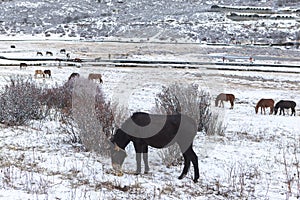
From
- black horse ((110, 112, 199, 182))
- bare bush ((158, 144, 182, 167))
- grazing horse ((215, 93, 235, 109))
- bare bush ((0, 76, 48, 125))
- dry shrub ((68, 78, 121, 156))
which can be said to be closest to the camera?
black horse ((110, 112, 199, 182))

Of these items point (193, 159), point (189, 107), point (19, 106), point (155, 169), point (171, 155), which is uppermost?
point (19, 106)

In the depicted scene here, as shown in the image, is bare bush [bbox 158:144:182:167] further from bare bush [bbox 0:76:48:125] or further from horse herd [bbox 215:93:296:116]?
horse herd [bbox 215:93:296:116]

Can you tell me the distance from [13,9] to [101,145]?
4356 inches

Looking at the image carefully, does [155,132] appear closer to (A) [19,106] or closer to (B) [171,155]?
(B) [171,155]

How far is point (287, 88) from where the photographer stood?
95.4ft

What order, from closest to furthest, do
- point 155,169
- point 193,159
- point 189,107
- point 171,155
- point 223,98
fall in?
point 193,159 → point 155,169 → point 171,155 → point 189,107 → point 223,98

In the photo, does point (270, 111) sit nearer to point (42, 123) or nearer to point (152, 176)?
point (42, 123)

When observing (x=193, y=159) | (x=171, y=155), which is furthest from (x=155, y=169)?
(x=193, y=159)

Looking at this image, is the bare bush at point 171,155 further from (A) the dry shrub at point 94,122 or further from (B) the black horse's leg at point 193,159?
(A) the dry shrub at point 94,122

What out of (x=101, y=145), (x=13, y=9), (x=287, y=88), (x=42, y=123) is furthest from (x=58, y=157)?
(x=13, y=9)

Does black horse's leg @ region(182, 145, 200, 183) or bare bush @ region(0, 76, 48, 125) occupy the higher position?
bare bush @ region(0, 76, 48, 125)

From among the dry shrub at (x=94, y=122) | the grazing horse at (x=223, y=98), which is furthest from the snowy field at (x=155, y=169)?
the grazing horse at (x=223, y=98)

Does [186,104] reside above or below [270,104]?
above

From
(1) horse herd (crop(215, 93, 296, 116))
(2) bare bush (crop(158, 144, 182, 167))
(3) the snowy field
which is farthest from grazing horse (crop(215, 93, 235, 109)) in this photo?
(2) bare bush (crop(158, 144, 182, 167))
